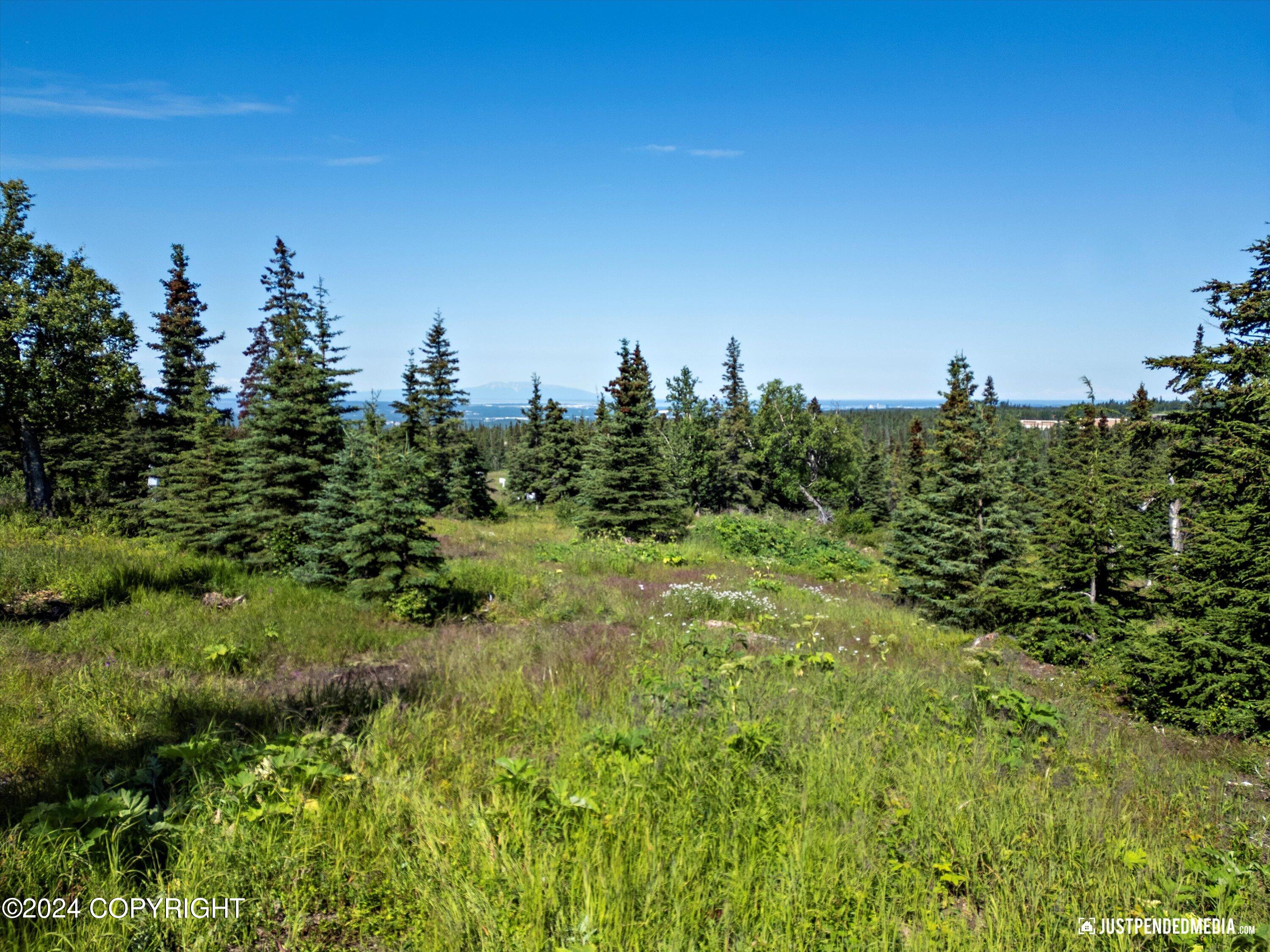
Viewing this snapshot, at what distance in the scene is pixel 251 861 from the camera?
8.67 feet

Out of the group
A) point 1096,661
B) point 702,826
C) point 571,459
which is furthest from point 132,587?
point 571,459

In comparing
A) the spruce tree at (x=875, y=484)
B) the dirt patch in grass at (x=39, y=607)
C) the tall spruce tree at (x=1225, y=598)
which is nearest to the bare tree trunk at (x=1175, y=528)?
the tall spruce tree at (x=1225, y=598)

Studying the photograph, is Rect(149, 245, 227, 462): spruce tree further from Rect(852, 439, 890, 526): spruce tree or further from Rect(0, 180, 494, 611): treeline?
Rect(852, 439, 890, 526): spruce tree

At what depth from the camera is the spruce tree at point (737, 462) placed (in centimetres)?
5069

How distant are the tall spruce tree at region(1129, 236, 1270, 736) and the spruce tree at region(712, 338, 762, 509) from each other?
40.4 metres

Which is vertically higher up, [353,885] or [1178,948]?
[353,885]

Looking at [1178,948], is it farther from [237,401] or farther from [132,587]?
[237,401]

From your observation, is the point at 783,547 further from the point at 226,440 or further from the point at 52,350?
the point at 52,350

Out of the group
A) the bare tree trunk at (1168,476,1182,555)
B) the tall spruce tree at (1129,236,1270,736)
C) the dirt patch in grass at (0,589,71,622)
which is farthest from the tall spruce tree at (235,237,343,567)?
the bare tree trunk at (1168,476,1182,555)

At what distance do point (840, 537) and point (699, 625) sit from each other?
32.9 meters

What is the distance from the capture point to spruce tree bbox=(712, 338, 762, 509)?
1996 inches

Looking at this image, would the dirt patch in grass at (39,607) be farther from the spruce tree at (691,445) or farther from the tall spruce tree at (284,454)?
the spruce tree at (691,445)

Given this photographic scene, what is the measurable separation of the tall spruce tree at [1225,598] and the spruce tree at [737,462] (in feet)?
132

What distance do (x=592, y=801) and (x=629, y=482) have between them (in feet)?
63.2
